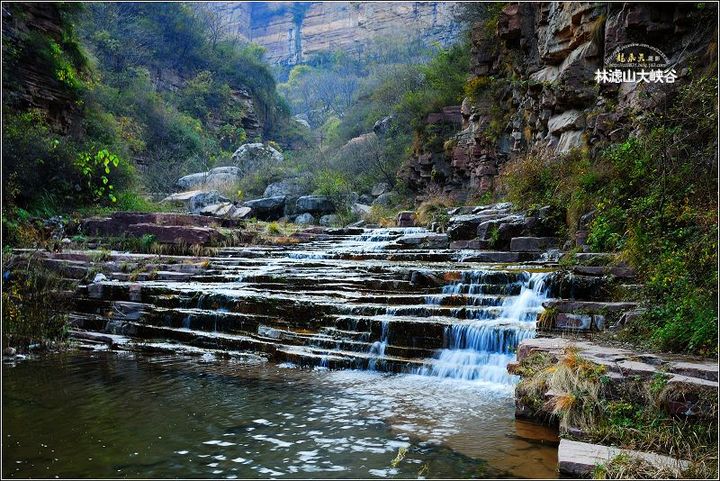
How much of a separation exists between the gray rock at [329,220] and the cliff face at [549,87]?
138 inches

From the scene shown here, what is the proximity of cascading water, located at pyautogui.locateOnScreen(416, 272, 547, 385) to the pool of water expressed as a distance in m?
0.19

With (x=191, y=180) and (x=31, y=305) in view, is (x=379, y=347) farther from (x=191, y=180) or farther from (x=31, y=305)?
(x=191, y=180)

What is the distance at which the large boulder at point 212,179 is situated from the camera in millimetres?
27719

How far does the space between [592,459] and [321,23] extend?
80.5 m

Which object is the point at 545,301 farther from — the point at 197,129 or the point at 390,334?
the point at 197,129

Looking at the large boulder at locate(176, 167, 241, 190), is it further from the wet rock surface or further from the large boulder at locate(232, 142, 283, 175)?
the wet rock surface

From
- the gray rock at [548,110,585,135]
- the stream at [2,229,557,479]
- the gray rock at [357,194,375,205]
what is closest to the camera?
the stream at [2,229,557,479]

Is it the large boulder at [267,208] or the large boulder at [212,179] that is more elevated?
the large boulder at [212,179]

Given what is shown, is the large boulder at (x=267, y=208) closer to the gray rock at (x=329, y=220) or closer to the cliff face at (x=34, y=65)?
the gray rock at (x=329, y=220)

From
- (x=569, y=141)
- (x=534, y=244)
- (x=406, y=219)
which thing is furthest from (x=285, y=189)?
(x=534, y=244)

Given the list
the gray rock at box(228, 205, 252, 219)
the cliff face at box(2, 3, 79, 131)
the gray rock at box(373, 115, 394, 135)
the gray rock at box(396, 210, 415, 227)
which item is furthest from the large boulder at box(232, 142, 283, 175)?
the gray rock at box(396, 210, 415, 227)

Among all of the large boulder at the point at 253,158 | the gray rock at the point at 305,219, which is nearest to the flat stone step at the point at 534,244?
the gray rock at the point at 305,219

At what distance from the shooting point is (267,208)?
23.2 m

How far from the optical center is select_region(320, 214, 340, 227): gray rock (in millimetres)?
21078
